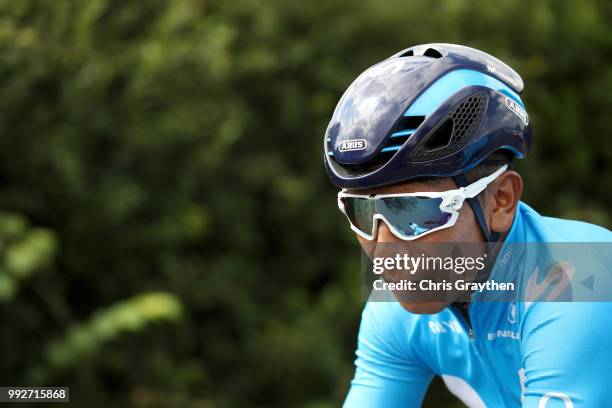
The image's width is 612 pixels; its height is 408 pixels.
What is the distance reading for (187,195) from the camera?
7.42 m

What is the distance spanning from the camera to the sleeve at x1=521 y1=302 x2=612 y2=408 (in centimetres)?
209

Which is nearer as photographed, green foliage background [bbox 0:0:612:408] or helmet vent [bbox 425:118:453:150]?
helmet vent [bbox 425:118:453:150]

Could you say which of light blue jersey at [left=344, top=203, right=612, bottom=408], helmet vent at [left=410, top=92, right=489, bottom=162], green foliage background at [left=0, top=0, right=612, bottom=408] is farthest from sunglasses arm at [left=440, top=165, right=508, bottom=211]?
green foliage background at [left=0, top=0, right=612, bottom=408]

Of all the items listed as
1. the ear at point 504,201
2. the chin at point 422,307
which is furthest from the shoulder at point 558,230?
the chin at point 422,307

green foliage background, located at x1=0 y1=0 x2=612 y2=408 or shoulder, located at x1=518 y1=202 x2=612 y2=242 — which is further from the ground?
green foliage background, located at x1=0 y1=0 x2=612 y2=408

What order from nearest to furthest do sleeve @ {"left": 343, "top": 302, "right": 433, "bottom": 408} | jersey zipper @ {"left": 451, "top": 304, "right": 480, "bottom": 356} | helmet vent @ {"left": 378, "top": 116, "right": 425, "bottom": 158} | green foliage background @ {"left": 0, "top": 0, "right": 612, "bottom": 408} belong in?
helmet vent @ {"left": 378, "top": 116, "right": 425, "bottom": 158}
jersey zipper @ {"left": 451, "top": 304, "right": 480, "bottom": 356}
sleeve @ {"left": 343, "top": 302, "right": 433, "bottom": 408}
green foliage background @ {"left": 0, "top": 0, "right": 612, "bottom": 408}

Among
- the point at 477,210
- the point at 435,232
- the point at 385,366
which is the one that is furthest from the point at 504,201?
the point at 385,366

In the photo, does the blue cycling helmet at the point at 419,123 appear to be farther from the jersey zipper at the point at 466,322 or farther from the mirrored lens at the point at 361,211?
the jersey zipper at the point at 466,322

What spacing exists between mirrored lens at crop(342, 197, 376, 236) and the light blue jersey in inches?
17.6

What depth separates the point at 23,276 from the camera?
6.30 metres

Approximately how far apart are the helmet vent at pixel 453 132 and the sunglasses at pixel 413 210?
11 cm

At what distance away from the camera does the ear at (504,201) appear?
244cm

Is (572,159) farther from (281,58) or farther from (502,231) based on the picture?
(502,231)

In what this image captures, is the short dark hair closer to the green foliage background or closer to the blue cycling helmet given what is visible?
the blue cycling helmet
